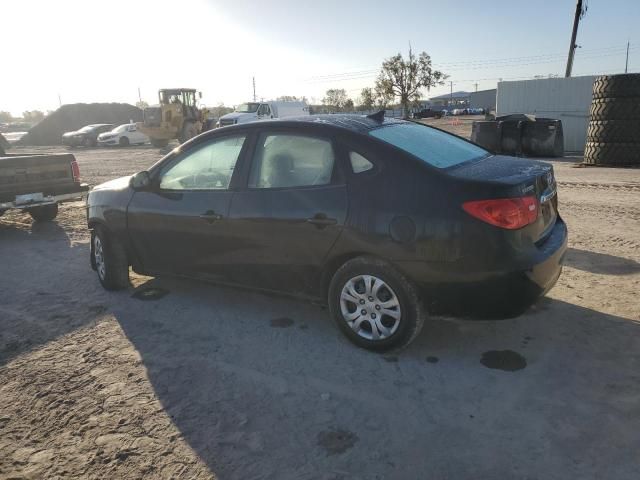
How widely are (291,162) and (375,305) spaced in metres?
1.26

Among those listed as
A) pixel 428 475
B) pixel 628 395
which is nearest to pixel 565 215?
pixel 628 395

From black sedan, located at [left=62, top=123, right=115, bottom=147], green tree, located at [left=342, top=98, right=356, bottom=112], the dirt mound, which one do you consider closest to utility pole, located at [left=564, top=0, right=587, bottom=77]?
black sedan, located at [left=62, top=123, right=115, bottom=147]

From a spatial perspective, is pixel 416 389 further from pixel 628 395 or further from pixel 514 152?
pixel 514 152

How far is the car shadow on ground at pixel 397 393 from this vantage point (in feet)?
8.21

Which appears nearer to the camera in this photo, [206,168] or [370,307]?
[370,307]

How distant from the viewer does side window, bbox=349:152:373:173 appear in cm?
342

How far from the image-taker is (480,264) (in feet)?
10.1

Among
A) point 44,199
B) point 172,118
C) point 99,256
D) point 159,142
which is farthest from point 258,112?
point 99,256

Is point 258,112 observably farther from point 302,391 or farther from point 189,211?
point 302,391

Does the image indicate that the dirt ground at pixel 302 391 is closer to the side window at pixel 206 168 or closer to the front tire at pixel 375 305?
the front tire at pixel 375 305

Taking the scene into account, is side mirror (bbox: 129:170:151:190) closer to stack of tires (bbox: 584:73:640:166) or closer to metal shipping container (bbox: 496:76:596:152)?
stack of tires (bbox: 584:73:640:166)

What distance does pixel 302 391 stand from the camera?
3139 mm

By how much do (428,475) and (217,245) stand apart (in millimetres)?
2470

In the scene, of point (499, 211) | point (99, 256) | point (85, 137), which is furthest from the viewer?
point (85, 137)
